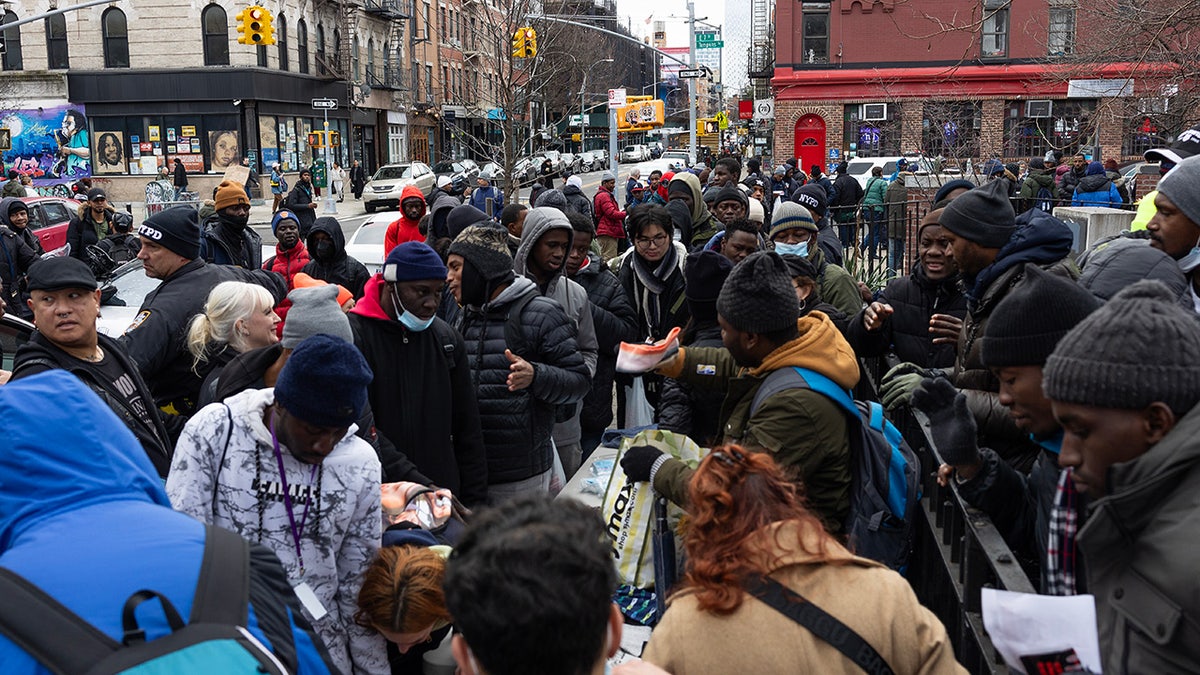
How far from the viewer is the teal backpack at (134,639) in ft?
5.78

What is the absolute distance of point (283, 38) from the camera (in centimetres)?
4300

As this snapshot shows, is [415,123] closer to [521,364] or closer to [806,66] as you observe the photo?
[806,66]

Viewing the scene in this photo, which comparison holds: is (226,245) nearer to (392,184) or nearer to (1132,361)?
(1132,361)

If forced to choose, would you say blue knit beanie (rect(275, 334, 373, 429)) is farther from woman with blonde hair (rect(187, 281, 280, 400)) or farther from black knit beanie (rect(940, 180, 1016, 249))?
black knit beanie (rect(940, 180, 1016, 249))

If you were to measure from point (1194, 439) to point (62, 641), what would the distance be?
214 cm

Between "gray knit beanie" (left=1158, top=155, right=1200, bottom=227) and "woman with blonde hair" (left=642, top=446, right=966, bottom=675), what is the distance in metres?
2.78

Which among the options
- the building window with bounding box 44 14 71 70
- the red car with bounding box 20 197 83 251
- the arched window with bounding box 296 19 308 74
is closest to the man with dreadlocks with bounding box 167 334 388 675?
the red car with bounding box 20 197 83 251

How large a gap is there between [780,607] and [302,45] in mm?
46963

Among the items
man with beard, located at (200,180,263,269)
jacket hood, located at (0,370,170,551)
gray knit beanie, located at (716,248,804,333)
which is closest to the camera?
jacket hood, located at (0,370,170,551)

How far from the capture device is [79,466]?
207 cm

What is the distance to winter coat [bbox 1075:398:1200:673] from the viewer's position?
1.91 meters

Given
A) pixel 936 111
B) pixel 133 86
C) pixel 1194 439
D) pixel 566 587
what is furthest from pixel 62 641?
pixel 133 86

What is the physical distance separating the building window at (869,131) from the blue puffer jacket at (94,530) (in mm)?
37744

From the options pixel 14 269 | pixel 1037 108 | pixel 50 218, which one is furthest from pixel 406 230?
pixel 1037 108
